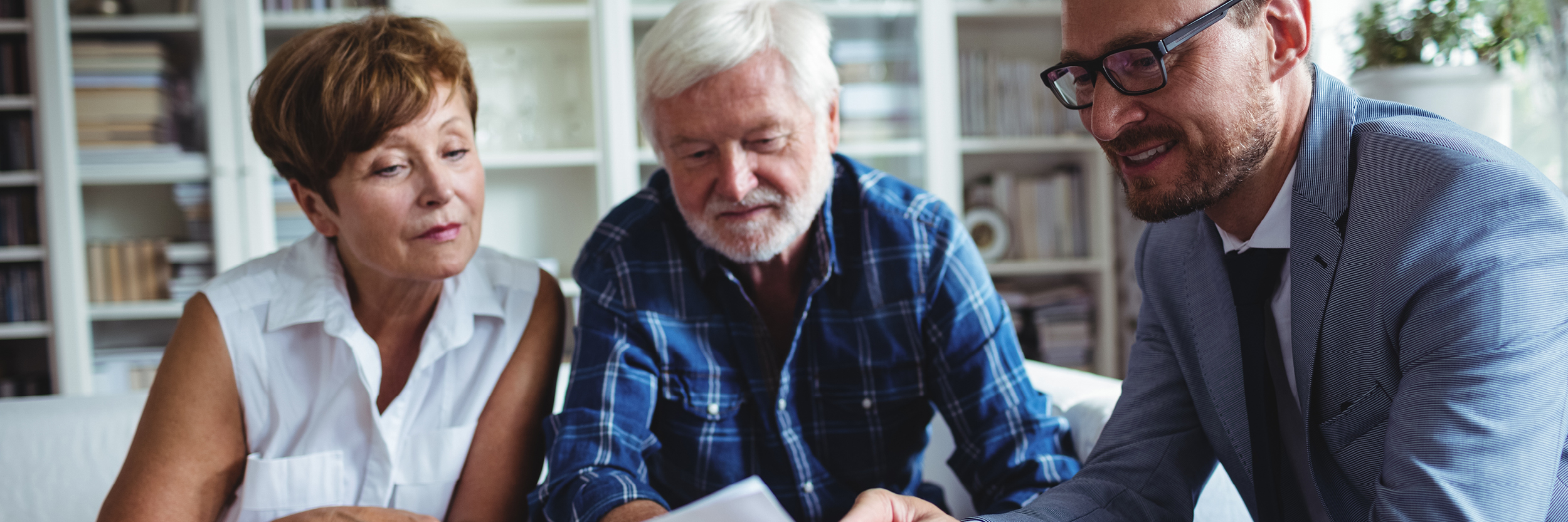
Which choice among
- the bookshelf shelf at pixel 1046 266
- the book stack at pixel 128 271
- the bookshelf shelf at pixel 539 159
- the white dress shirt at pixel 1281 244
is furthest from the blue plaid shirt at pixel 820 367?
the book stack at pixel 128 271

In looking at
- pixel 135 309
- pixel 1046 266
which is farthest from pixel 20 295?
pixel 1046 266

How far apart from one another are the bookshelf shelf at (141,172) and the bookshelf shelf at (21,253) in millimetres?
253

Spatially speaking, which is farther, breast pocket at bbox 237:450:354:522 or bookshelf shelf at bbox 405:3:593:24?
bookshelf shelf at bbox 405:3:593:24

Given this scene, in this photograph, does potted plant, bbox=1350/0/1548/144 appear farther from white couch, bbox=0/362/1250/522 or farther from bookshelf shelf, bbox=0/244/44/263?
bookshelf shelf, bbox=0/244/44/263

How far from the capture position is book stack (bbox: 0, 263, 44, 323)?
288 centimetres

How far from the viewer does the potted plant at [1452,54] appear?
188cm

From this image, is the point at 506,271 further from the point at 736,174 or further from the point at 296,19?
the point at 296,19

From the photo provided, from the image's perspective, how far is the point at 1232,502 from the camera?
4.20 ft

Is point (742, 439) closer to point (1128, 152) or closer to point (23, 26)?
point (1128, 152)

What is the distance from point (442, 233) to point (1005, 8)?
2329 mm

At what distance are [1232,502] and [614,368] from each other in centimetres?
85

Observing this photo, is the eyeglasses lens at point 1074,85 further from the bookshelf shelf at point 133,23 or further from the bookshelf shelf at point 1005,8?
the bookshelf shelf at point 133,23

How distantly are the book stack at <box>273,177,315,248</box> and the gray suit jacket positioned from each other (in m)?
2.67

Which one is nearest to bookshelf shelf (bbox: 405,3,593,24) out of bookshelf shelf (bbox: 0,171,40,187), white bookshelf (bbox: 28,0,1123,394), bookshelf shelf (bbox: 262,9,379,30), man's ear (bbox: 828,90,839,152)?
white bookshelf (bbox: 28,0,1123,394)
